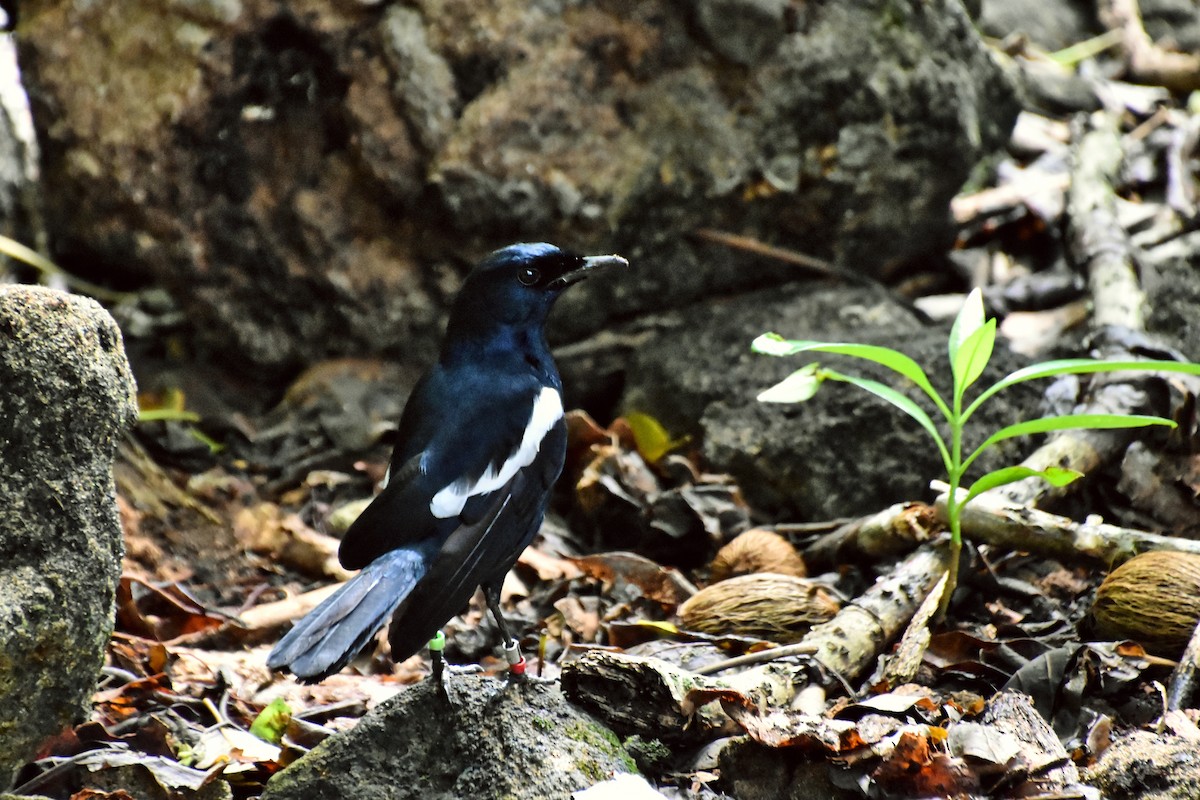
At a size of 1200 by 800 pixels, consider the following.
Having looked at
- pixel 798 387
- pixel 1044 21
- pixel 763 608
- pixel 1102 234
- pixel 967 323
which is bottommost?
pixel 763 608

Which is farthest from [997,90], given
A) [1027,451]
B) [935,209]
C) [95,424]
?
[95,424]

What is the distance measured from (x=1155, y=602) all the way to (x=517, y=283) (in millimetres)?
1896

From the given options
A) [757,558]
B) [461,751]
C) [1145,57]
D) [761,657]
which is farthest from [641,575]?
[1145,57]

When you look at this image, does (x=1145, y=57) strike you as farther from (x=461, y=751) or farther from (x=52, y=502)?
(x=52, y=502)

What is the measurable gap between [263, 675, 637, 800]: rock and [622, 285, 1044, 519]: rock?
178 cm

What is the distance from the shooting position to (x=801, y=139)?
5.07 metres

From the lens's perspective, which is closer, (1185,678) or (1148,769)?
(1148,769)

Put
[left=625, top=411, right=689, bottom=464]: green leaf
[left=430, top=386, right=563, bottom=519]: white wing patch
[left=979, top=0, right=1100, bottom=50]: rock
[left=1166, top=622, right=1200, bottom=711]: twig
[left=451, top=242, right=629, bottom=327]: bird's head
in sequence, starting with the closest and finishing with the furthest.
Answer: [left=1166, top=622, right=1200, bottom=711]: twig
[left=430, top=386, right=563, bottom=519]: white wing patch
[left=451, top=242, right=629, bottom=327]: bird's head
[left=625, top=411, right=689, bottom=464]: green leaf
[left=979, top=0, right=1100, bottom=50]: rock

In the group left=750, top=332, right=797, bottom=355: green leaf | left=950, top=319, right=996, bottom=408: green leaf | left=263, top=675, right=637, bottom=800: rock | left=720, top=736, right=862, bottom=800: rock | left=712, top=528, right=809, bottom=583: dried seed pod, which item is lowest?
left=712, top=528, right=809, bottom=583: dried seed pod

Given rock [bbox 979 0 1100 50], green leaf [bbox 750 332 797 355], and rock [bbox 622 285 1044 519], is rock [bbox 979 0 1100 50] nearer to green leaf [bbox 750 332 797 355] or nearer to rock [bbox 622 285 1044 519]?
rock [bbox 622 285 1044 519]

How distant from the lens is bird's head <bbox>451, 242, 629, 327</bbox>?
3.56m

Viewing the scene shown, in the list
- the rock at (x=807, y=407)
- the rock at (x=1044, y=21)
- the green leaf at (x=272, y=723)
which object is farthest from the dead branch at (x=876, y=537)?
the rock at (x=1044, y=21)

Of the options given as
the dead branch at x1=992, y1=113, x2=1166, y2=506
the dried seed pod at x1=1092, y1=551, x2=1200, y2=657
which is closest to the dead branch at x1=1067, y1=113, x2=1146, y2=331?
the dead branch at x1=992, y1=113, x2=1166, y2=506

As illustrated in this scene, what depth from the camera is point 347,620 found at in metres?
2.61
